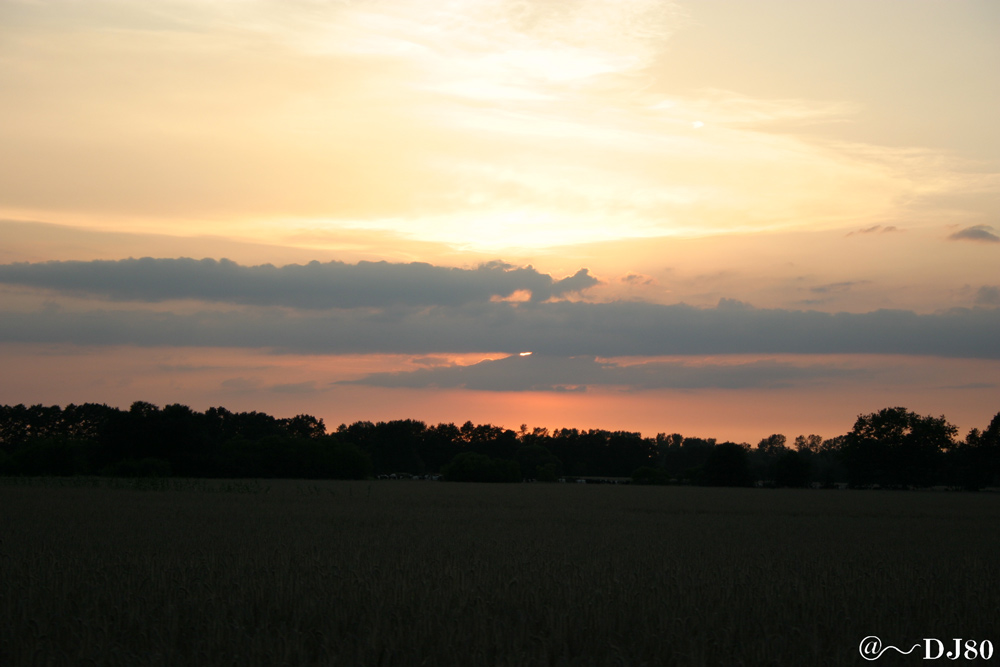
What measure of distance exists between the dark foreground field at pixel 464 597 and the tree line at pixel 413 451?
52321 mm

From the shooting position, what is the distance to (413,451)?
132125 mm

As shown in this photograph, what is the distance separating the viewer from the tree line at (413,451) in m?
73.1

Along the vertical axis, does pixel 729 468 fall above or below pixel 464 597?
below

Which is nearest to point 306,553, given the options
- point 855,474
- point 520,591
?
point 520,591

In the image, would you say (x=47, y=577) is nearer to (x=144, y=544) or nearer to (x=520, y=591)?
(x=144, y=544)
